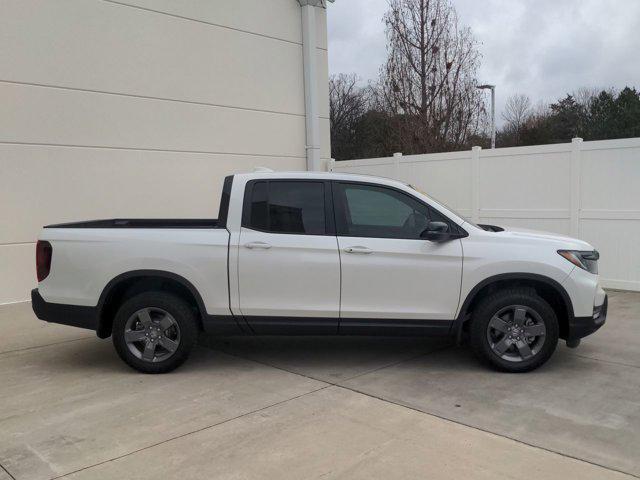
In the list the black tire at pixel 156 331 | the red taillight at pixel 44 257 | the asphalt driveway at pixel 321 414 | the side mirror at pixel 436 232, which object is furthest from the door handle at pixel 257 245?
the red taillight at pixel 44 257

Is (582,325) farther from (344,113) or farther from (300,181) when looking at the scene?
(344,113)

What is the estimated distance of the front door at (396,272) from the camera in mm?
5125

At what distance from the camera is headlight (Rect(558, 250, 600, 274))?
5145 millimetres

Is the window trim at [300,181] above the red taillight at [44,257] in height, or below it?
above

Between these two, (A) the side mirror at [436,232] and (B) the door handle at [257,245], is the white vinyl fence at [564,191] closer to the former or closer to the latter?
(A) the side mirror at [436,232]

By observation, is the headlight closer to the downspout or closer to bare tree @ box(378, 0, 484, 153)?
the downspout

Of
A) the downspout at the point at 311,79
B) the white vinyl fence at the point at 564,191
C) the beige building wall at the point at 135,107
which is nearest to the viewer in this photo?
the beige building wall at the point at 135,107

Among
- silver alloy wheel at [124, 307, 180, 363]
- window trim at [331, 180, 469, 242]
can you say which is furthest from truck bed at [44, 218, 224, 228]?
window trim at [331, 180, 469, 242]

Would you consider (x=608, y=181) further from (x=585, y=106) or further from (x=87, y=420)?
(x=585, y=106)

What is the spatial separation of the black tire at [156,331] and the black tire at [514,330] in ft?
8.74

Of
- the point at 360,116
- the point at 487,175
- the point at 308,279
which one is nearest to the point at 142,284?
the point at 308,279

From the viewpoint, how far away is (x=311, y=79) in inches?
472

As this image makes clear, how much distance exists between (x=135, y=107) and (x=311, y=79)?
13.0ft

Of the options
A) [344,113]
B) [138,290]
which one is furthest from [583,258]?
[344,113]
